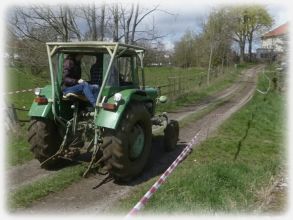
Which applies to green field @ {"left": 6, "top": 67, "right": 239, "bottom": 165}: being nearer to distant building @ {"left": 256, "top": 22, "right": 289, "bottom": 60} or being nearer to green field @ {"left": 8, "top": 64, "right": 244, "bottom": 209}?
green field @ {"left": 8, "top": 64, "right": 244, "bottom": 209}

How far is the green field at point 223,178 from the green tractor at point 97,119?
620 mm

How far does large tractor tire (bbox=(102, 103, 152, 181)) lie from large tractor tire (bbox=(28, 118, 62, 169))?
1.06m

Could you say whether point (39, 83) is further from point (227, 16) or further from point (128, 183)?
point (227, 16)

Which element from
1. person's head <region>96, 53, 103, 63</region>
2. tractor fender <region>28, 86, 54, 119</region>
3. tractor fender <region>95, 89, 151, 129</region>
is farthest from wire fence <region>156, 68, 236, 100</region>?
tractor fender <region>95, 89, 151, 129</region>

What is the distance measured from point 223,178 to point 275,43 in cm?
2580

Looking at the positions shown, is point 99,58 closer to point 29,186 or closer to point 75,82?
point 75,82

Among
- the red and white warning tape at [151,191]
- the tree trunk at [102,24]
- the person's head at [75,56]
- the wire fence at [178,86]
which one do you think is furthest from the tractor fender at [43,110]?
the wire fence at [178,86]

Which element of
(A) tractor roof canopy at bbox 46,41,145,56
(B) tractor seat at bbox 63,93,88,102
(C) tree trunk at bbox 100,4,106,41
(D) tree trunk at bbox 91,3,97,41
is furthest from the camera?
(C) tree trunk at bbox 100,4,106,41

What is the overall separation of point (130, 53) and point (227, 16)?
24.8m

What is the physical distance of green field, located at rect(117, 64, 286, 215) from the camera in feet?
16.4

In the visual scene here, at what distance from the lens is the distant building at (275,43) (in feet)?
64.3

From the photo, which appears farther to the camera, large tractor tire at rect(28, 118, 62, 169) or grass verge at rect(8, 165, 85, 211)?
large tractor tire at rect(28, 118, 62, 169)

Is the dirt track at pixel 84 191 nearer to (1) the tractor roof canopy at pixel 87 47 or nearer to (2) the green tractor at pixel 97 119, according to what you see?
(2) the green tractor at pixel 97 119

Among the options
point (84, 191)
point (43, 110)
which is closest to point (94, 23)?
point (43, 110)
